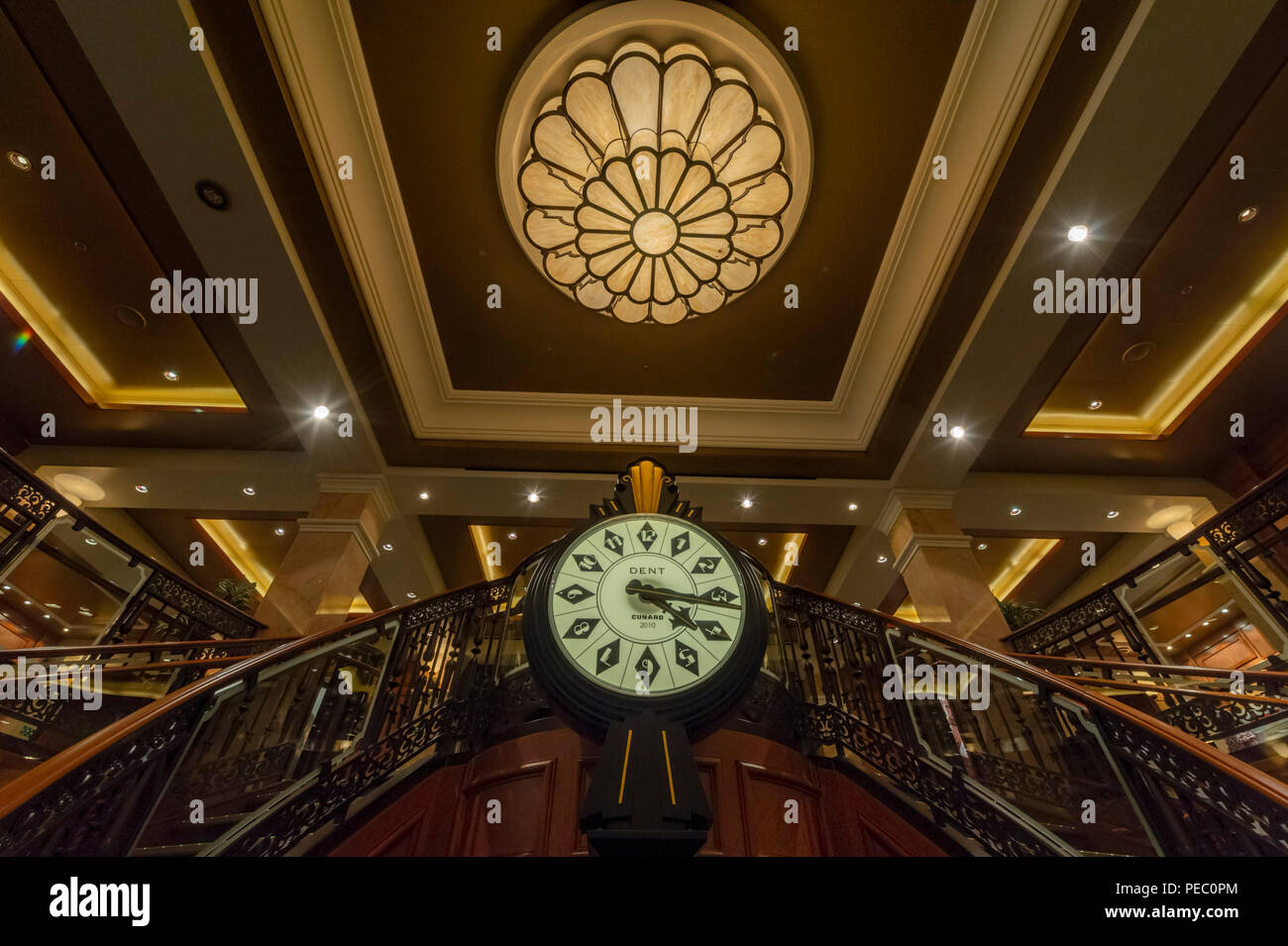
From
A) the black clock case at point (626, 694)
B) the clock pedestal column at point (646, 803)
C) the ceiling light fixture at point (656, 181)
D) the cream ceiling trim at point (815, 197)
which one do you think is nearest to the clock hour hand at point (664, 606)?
the black clock case at point (626, 694)

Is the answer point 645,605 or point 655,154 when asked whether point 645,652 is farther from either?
point 655,154

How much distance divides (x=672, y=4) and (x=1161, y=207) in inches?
156

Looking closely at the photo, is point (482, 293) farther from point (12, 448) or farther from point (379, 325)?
point (12, 448)

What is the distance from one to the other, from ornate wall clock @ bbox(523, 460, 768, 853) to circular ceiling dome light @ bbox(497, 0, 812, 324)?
3.70 m

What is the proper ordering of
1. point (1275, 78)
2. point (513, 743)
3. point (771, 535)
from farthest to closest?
point (771, 535) → point (1275, 78) → point (513, 743)

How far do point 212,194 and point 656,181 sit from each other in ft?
10.8

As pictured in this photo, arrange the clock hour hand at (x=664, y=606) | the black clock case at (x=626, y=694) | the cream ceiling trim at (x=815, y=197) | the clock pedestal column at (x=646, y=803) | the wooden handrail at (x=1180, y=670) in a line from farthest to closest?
the cream ceiling trim at (x=815, y=197) < the wooden handrail at (x=1180, y=670) < the clock hour hand at (x=664, y=606) < the black clock case at (x=626, y=694) < the clock pedestal column at (x=646, y=803)

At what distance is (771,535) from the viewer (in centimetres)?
920

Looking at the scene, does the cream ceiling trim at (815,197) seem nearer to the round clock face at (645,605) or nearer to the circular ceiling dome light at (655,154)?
the circular ceiling dome light at (655,154)

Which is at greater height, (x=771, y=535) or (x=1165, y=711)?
(x=771, y=535)

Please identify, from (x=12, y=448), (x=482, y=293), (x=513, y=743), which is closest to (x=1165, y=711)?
(x=513, y=743)

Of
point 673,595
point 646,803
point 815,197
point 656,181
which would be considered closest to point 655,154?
point 656,181

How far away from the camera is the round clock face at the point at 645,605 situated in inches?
62.1
